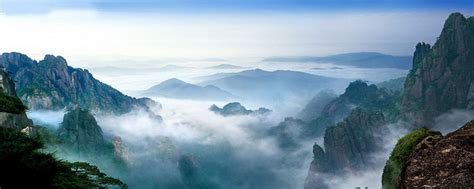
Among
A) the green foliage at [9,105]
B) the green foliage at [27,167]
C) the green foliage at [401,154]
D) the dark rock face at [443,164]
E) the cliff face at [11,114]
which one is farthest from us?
the green foliage at [9,105]

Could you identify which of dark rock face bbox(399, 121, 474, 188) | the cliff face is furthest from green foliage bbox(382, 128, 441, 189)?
the cliff face

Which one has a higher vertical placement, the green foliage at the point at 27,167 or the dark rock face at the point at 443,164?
the dark rock face at the point at 443,164

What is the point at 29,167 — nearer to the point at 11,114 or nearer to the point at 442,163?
the point at 11,114

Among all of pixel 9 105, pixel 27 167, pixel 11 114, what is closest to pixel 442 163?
pixel 27 167

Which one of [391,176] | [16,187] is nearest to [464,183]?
[391,176]

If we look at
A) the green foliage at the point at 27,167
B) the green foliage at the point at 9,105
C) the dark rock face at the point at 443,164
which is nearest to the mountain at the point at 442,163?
the dark rock face at the point at 443,164

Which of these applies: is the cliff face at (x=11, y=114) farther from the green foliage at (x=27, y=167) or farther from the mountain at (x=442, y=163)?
the mountain at (x=442, y=163)

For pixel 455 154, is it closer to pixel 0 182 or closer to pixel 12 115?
pixel 0 182

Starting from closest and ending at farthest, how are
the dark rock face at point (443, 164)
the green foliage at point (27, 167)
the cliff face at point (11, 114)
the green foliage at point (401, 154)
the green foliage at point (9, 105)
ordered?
the dark rock face at point (443, 164), the green foliage at point (27, 167), the green foliage at point (401, 154), the cliff face at point (11, 114), the green foliage at point (9, 105)
